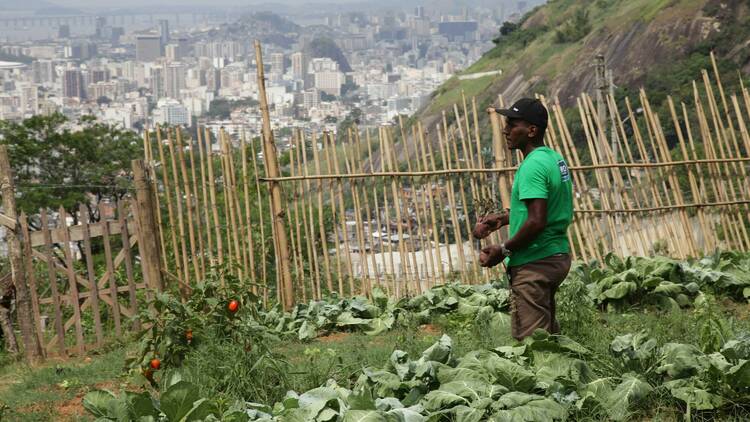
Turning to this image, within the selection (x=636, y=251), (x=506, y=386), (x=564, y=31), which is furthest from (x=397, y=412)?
(x=564, y=31)

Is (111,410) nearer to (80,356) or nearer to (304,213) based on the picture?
(80,356)

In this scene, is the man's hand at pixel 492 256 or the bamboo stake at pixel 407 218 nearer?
the man's hand at pixel 492 256

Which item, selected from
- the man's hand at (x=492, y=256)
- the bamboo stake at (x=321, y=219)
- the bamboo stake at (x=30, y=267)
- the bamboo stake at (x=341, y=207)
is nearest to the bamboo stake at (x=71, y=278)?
the bamboo stake at (x=30, y=267)

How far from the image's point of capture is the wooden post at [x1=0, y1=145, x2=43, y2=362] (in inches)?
304

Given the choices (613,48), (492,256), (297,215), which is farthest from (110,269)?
(613,48)

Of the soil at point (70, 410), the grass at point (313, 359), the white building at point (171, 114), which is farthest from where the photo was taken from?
the white building at point (171, 114)

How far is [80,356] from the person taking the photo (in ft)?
26.9

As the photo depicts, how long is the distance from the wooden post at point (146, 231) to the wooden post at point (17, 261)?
3.50ft

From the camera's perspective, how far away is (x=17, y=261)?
776cm

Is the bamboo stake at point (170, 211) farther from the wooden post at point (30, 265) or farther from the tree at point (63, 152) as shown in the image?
the tree at point (63, 152)

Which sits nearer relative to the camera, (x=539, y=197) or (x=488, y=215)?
(x=539, y=197)

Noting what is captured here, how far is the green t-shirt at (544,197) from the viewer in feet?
17.2

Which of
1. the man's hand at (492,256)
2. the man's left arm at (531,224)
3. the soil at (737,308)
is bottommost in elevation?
the soil at (737,308)

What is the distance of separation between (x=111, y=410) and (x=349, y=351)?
97.8 inches
